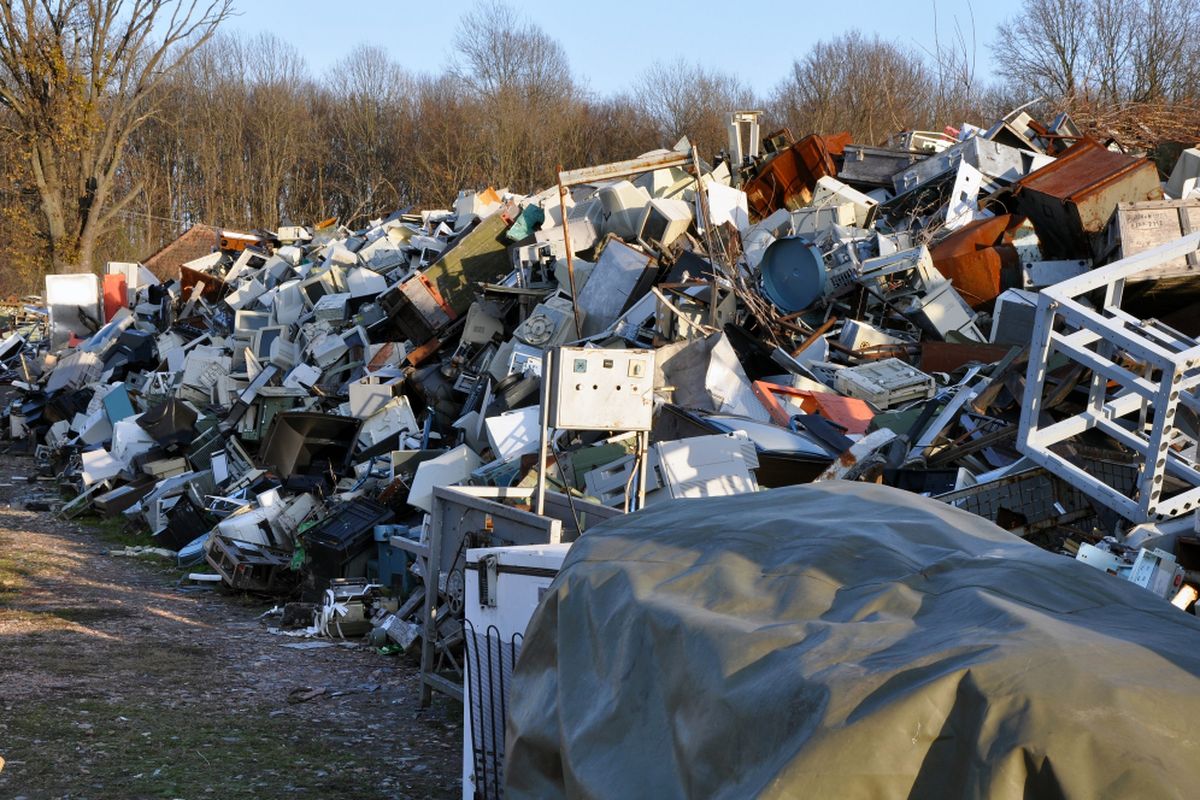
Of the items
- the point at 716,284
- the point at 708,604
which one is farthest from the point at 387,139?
the point at 708,604

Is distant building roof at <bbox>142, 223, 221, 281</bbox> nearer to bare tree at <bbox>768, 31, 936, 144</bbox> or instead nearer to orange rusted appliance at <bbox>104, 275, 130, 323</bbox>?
orange rusted appliance at <bbox>104, 275, 130, 323</bbox>

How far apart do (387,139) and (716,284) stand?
89.1ft

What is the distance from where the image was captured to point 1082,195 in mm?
10281

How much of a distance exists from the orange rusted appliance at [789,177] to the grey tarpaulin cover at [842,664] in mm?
10860

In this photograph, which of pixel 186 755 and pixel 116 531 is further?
pixel 116 531

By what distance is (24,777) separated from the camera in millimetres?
5289

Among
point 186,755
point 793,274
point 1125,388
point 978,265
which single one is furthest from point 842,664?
point 978,265

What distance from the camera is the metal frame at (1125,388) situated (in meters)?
5.61

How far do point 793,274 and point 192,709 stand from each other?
639 cm

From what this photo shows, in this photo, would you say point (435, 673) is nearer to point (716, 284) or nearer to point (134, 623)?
point (134, 623)

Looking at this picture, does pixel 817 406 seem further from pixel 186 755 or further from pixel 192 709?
pixel 186 755

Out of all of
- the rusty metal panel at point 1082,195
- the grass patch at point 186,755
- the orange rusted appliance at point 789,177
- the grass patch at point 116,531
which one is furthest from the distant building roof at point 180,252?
the grass patch at point 186,755

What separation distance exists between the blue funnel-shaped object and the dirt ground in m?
4.97

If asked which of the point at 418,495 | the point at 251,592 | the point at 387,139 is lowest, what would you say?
the point at 251,592
